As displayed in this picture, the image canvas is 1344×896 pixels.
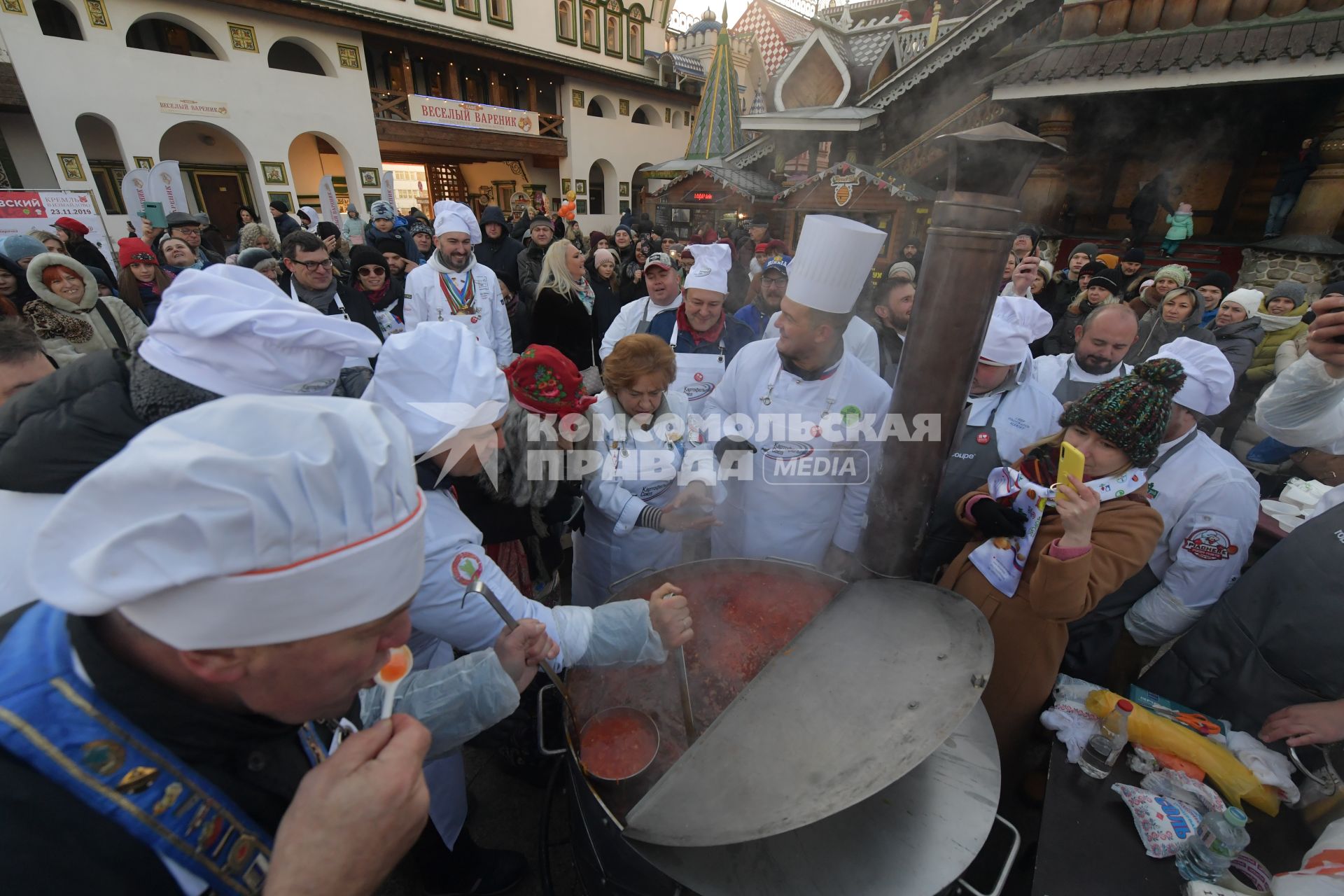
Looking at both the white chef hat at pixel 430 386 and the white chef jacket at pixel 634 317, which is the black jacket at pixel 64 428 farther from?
the white chef jacket at pixel 634 317

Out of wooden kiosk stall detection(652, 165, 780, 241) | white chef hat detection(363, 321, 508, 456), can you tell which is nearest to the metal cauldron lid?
white chef hat detection(363, 321, 508, 456)

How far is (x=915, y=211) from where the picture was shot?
40.4 feet

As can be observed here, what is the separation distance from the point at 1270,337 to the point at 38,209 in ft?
54.5

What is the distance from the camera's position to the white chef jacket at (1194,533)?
2.34 m

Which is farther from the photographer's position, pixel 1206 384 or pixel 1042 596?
pixel 1206 384

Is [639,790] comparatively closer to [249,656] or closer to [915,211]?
[249,656]

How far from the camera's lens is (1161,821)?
164 centimetres

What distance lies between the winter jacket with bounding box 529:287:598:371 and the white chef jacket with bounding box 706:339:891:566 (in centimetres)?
264

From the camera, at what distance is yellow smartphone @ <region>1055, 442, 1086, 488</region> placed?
1.75m

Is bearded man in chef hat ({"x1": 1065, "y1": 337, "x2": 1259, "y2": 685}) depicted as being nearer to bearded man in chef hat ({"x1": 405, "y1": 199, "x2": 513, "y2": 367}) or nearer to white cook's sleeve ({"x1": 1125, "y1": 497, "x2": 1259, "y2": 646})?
white cook's sleeve ({"x1": 1125, "y1": 497, "x2": 1259, "y2": 646})

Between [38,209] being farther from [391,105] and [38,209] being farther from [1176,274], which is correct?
[1176,274]

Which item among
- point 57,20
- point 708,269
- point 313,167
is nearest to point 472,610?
point 708,269

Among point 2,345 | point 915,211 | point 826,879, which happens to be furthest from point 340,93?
point 826,879

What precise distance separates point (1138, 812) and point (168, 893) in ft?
8.01
